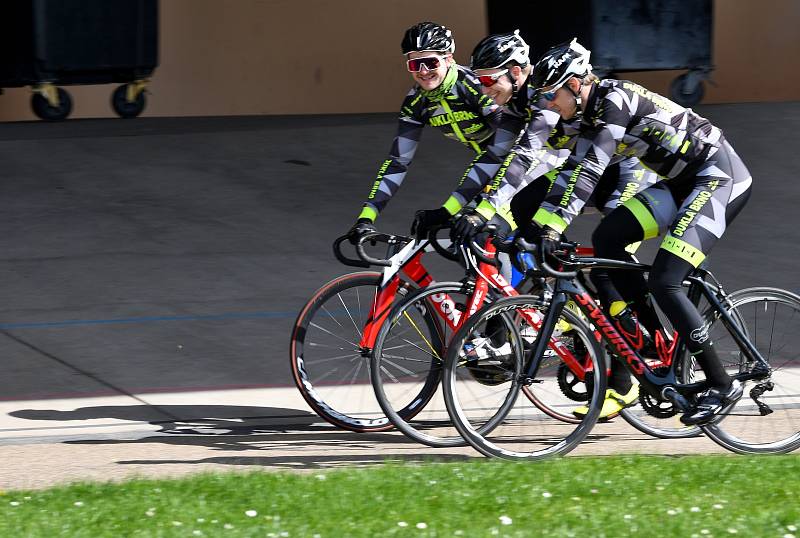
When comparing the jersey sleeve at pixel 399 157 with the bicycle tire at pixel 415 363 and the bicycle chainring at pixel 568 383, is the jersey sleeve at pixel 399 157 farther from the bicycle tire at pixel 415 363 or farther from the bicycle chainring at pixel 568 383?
the bicycle chainring at pixel 568 383

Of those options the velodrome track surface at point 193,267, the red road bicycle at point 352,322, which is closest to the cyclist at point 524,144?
the red road bicycle at point 352,322

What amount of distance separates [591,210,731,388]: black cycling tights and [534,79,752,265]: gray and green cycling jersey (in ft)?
0.21

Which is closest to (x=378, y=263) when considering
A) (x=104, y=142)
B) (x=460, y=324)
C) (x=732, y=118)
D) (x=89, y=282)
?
(x=460, y=324)

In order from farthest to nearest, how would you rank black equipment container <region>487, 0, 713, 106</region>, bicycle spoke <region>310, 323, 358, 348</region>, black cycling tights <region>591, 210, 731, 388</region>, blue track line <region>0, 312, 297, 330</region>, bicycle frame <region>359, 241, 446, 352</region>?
1. black equipment container <region>487, 0, 713, 106</region>
2. blue track line <region>0, 312, 297, 330</region>
3. bicycle spoke <region>310, 323, 358, 348</region>
4. bicycle frame <region>359, 241, 446, 352</region>
5. black cycling tights <region>591, 210, 731, 388</region>

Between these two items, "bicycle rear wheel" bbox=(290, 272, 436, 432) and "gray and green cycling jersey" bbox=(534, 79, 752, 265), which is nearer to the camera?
"gray and green cycling jersey" bbox=(534, 79, 752, 265)

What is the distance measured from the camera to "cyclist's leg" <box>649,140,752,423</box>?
5.85m

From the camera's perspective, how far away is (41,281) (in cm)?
967

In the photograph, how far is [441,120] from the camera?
674cm

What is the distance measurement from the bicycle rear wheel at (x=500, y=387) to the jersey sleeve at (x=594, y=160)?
1.19 feet

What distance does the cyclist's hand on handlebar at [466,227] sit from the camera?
608 cm

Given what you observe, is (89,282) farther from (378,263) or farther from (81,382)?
(378,263)

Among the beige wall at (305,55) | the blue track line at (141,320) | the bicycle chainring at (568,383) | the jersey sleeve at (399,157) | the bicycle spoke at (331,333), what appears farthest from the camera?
the beige wall at (305,55)

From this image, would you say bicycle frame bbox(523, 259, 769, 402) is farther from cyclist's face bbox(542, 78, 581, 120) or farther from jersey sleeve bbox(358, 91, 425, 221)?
jersey sleeve bbox(358, 91, 425, 221)

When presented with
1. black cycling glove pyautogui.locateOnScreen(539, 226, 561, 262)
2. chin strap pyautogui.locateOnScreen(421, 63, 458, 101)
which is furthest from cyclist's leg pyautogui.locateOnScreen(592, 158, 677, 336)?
chin strap pyautogui.locateOnScreen(421, 63, 458, 101)
